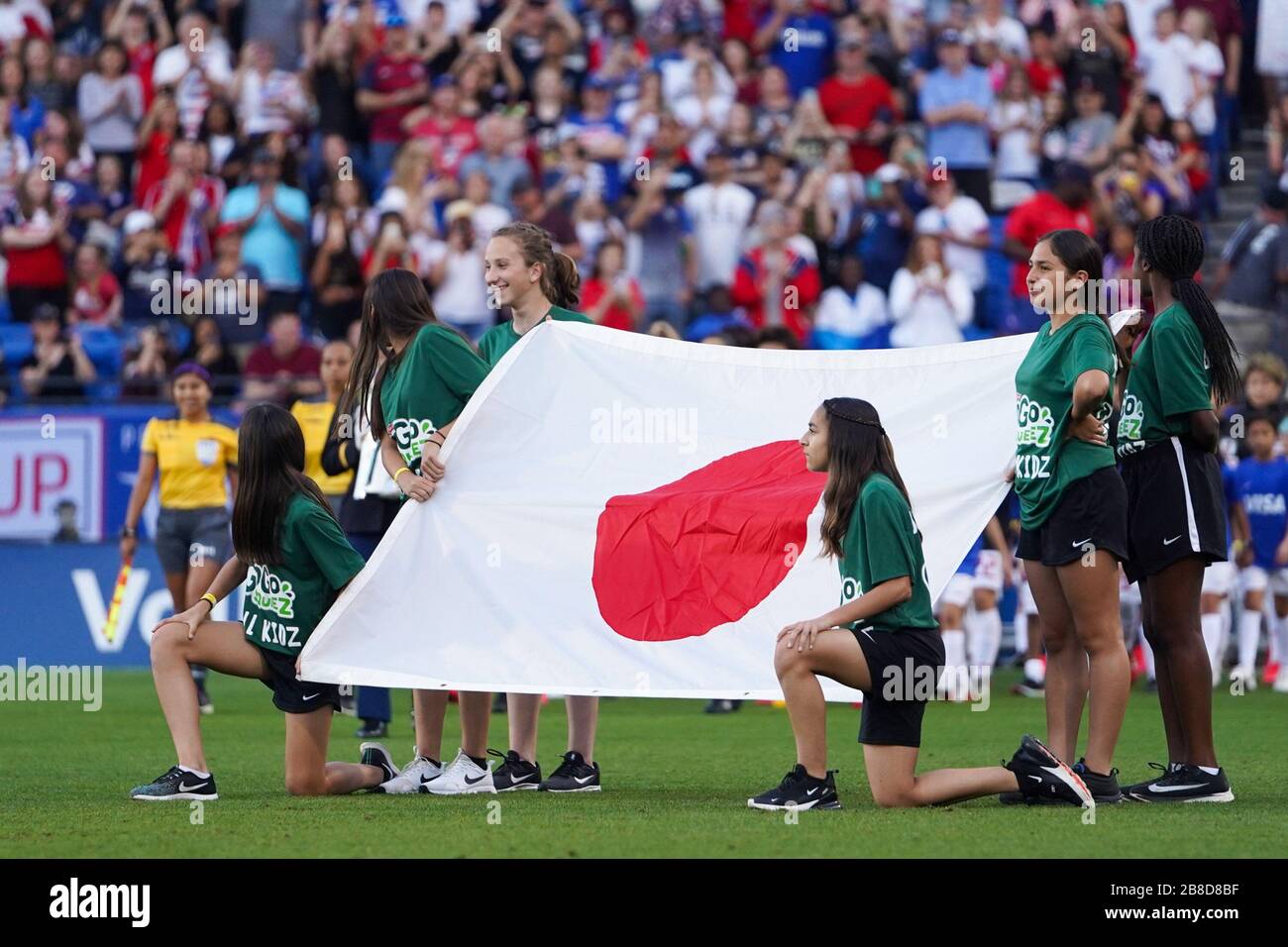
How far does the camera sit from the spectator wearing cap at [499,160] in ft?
59.6

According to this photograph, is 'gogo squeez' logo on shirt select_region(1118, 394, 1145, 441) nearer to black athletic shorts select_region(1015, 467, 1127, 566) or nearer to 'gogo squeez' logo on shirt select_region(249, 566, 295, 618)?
black athletic shorts select_region(1015, 467, 1127, 566)

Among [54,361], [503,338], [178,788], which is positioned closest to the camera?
[178,788]

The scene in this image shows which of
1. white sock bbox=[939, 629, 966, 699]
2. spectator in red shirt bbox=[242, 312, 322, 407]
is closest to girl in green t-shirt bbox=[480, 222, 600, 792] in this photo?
white sock bbox=[939, 629, 966, 699]

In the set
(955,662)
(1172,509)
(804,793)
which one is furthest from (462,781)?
(955,662)

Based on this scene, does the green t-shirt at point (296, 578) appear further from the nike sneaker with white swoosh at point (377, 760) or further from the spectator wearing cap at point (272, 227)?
the spectator wearing cap at point (272, 227)

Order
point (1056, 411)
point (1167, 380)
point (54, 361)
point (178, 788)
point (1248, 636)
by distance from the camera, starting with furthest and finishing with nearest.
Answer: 1. point (54, 361)
2. point (1248, 636)
3. point (178, 788)
4. point (1167, 380)
5. point (1056, 411)

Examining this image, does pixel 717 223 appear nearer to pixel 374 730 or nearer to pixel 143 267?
pixel 143 267

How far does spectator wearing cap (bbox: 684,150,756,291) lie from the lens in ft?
58.1

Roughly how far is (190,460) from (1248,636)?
301 inches

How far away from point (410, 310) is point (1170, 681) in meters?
3.33

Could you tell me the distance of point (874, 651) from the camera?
6.98 metres

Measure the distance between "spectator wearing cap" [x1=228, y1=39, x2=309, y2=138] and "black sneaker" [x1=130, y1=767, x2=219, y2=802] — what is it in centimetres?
1242
